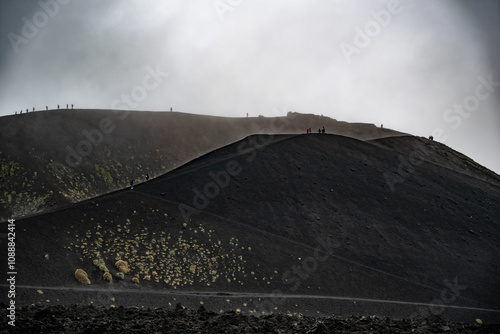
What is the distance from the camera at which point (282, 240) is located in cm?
3750

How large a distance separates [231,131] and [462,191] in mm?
43798

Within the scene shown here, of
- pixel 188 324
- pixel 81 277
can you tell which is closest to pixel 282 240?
pixel 81 277

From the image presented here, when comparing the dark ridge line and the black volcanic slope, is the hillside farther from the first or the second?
the dark ridge line

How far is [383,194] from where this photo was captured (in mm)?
48625

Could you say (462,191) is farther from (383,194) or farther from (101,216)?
(101,216)

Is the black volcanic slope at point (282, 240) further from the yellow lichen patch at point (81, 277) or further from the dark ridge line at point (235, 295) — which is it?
the yellow lichen patch at point (81, 277)

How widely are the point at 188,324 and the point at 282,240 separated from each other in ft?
69.2

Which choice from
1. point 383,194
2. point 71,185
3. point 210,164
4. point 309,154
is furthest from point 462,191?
point 71,185

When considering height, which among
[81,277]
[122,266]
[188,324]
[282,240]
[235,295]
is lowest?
[235,295]

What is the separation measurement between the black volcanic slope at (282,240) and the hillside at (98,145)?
60.1 ft

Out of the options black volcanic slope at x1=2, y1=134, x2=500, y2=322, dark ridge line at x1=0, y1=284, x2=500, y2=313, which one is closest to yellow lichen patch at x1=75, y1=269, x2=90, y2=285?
black volcanic slope at x1=2, y1=134, x2=500, y2=322

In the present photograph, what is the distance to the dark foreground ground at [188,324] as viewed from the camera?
16.0m

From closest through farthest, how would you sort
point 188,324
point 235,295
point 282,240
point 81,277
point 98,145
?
point 188,324
point 81,277
point 235,295
point 282,240
point 98,145

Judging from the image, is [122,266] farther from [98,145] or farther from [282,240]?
[98,145]
